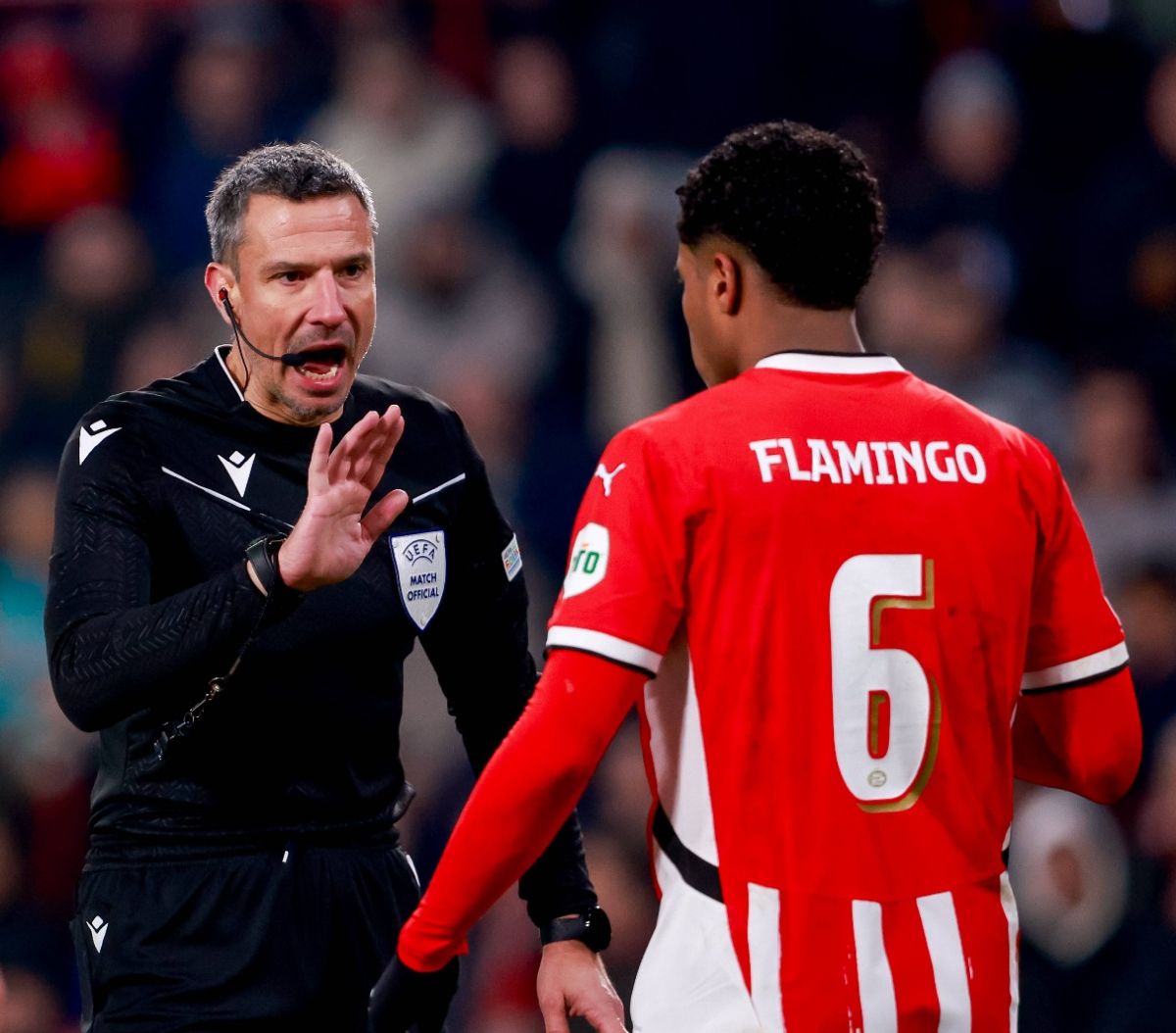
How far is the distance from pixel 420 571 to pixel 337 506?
52cm

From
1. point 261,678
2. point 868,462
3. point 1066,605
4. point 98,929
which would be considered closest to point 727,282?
point 868,462

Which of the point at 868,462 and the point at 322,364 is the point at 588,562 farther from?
the point at 322,364

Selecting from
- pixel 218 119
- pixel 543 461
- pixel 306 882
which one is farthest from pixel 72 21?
pixel 306 882

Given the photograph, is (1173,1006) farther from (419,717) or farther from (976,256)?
(976,256)

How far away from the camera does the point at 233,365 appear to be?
3402 millimetres

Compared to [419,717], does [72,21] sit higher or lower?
higher

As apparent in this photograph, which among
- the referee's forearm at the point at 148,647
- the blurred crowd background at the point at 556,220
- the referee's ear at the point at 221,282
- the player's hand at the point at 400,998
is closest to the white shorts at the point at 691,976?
the player's hand at the point at 400,998

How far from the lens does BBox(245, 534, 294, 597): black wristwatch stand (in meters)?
2.92

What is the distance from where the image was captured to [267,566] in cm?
292

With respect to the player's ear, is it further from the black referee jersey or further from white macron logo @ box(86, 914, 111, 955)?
white macron logo @ box(86, 914, 111, 955)

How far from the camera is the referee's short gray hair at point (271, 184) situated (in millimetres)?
3324

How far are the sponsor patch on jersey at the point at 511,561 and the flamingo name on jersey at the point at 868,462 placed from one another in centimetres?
96

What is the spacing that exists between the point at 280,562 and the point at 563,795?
587 millimetres

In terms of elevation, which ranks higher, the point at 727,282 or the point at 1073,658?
the point at 727,282
